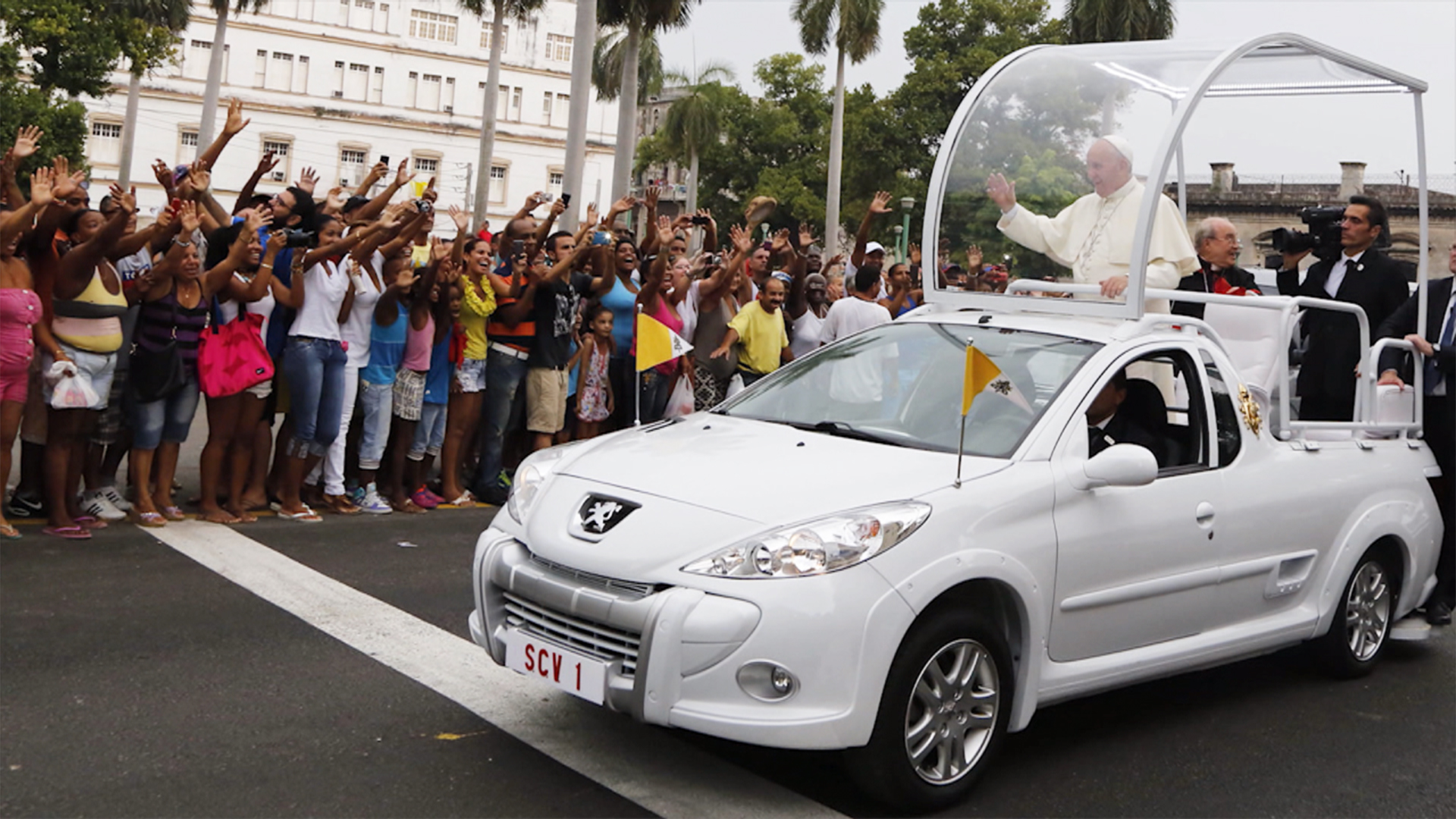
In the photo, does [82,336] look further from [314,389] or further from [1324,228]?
[1324,228]

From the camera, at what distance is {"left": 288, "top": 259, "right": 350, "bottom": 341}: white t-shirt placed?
8.73m

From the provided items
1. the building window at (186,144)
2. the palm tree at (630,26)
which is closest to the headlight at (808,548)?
the palm tree at (630,26)

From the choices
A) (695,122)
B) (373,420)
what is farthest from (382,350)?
(695,122)

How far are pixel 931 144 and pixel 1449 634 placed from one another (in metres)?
48.3

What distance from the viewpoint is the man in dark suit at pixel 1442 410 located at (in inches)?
288

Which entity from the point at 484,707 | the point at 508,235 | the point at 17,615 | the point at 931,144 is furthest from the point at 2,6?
the point at 931,144

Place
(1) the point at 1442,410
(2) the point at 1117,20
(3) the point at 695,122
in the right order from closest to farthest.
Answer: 1. (1) the point at 1442,410
2. (2) the point at 1117,20
3. (3) the point at 695,122

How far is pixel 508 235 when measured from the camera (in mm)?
10414

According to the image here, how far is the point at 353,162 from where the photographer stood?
78312mm

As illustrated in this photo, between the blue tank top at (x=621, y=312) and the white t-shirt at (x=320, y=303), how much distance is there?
239 cm

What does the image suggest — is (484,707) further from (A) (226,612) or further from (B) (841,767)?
(A) (226,612)

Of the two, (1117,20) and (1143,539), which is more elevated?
(1117,20)

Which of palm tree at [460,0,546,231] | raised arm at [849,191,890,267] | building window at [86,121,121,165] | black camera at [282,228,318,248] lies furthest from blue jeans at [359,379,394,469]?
building window at [86,121,121,165]

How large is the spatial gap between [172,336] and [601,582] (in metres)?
4.90
